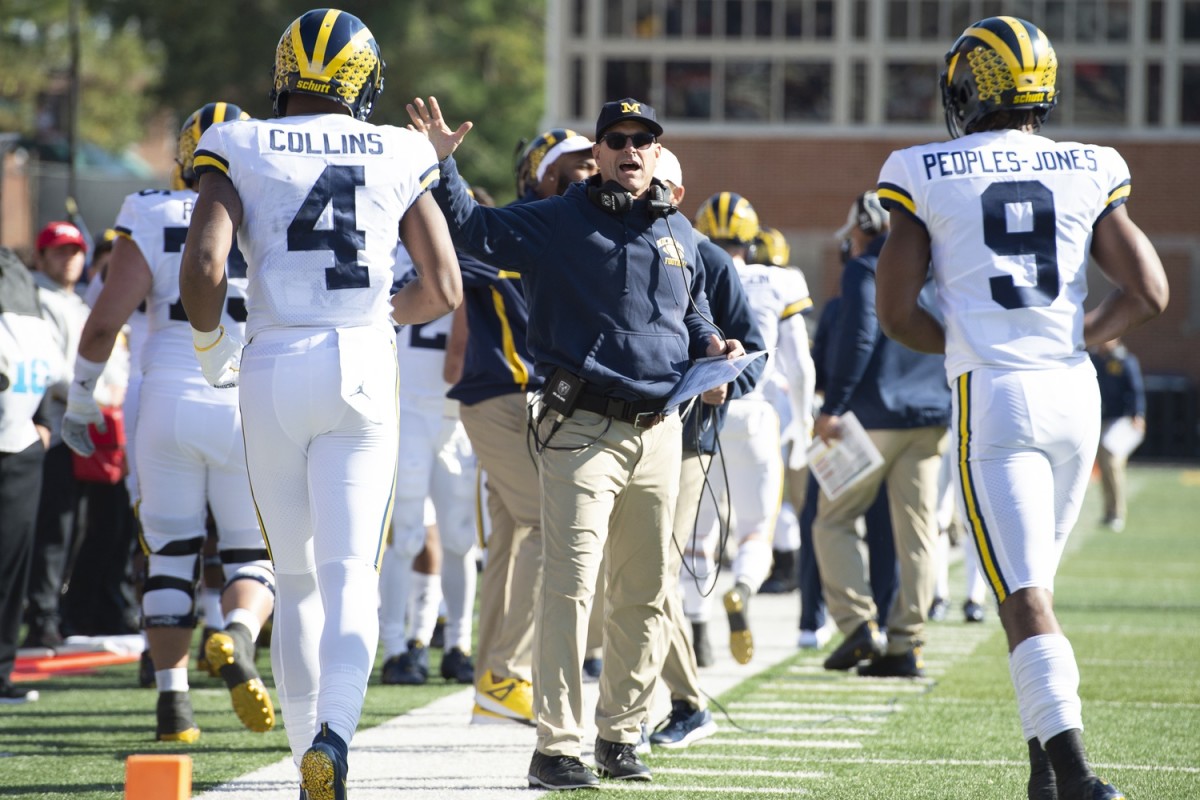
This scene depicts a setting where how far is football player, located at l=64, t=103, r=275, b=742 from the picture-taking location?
5.97m

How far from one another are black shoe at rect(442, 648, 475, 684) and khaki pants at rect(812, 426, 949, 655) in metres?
1.80

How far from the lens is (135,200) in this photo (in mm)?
6129

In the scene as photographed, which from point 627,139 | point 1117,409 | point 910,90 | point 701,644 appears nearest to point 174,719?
point 627,139

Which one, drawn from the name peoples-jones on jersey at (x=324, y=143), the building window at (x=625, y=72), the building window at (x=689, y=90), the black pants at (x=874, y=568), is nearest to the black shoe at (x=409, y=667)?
the black pants at (x=874, y=568)

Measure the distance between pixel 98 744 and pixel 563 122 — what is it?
2957cm

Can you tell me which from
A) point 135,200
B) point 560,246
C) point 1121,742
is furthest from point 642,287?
point 1121,742

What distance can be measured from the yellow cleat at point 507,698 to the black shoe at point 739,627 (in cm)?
110

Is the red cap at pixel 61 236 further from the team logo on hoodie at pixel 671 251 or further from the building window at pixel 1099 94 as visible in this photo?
the building window at pixel 1099 94

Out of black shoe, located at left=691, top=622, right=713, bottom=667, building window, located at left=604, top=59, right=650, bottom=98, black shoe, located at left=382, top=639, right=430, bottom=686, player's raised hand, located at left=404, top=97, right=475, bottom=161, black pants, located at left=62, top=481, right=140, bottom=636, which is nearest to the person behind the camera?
player's raised hand, located at left=404, top=97, right=475, bottom=161

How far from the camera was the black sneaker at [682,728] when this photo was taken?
615 centimetres

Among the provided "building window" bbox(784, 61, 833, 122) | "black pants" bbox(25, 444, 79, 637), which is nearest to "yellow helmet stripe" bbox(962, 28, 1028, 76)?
"black pants" bbox(25, 444, 79, 637)

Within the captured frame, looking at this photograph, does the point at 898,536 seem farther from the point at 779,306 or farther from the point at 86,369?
the point at 86,369

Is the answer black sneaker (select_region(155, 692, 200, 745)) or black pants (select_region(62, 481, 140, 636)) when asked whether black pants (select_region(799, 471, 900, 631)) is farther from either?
black sneaker (select_region(155, 692, 200, 745))

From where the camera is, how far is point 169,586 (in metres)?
6.09
